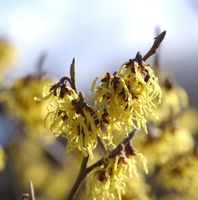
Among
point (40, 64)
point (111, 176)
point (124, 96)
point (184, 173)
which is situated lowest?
point (184, 173)

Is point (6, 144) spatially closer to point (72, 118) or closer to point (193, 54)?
point (72, 118)

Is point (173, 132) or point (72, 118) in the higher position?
point (72, 118)

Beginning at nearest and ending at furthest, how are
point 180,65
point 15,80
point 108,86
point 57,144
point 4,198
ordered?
point 108,86
point 15,80
point 57,144
point 4,198
point 180,65

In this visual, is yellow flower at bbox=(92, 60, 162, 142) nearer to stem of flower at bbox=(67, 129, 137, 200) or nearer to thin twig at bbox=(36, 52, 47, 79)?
stem of flower at bbox=(67, 129, 137, 200)

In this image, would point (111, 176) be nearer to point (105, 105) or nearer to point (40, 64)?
point (105, 105)

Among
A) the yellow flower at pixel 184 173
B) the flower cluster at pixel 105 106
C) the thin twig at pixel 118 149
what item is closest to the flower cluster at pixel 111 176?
the thin twig at pixel 118 149

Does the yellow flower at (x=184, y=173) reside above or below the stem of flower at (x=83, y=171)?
below

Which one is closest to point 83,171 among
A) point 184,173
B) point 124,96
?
point 124,96

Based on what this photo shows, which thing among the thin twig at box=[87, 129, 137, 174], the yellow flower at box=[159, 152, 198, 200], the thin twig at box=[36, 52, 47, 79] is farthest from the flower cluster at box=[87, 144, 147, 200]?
the yellow flower at box=[159, 152, 198, 200]

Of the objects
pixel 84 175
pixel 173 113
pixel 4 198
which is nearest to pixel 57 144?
pixel 173 113

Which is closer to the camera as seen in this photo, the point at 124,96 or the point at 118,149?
the point at 124,96

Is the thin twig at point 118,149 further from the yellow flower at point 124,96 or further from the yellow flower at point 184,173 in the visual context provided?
the yellow flower at point 184,173
